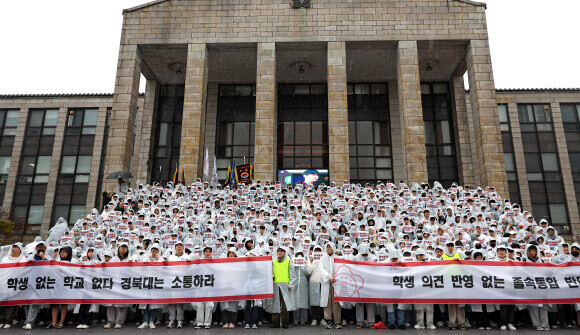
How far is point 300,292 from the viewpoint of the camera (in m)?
10.2

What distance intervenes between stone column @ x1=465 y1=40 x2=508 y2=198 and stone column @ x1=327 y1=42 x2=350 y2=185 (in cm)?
752

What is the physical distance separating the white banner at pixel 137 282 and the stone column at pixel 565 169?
32019 millimetres

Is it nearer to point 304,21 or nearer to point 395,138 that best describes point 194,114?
point 304,21

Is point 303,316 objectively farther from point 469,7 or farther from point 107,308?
point 469,7

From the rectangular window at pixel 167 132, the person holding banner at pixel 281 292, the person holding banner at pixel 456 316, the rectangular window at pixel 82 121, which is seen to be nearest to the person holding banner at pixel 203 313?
the person holding banner at pixel 281 292

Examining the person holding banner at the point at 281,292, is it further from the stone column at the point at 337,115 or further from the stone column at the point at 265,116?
the stone column at the point at 337,115

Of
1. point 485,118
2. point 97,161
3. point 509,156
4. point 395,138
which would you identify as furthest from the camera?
point 97,161

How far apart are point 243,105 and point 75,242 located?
19.6 metres

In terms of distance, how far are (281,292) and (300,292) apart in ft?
1.62

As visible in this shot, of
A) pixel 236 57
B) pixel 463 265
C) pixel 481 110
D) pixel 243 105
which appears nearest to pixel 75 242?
pixel 463 265

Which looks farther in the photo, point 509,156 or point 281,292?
point 509,156

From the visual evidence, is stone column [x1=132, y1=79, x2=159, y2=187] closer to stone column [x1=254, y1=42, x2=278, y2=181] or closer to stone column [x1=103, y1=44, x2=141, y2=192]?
stone column [x1=103, y1=44, x2=141, y2=192]

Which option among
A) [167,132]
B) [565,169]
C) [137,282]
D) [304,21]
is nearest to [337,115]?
[304,21]

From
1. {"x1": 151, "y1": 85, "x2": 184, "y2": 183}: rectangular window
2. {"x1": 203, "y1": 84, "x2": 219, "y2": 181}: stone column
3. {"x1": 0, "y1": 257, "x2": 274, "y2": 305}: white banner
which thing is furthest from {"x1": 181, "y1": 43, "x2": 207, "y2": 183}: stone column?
{"x1": 0, "y1": 257, "x2": 274, "y2": 305}: white banner
